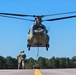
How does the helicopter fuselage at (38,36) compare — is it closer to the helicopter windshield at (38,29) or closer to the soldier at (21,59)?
the helicopter windshield at (38,29)

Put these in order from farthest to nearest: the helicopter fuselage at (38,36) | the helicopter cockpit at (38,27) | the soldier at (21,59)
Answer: the soldier at (21,59) → the helicopter fuselage at (38,36) → the helicopter cockpit at (38,27)

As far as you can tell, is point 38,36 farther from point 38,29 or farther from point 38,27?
point 38,27

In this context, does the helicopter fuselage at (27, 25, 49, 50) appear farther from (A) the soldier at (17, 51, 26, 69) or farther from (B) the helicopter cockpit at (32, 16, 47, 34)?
(A) the soldier at (17, 51, 26, 69)

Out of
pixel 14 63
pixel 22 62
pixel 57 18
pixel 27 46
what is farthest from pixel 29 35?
pixel 14 63

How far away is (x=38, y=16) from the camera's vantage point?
4241 centimetres

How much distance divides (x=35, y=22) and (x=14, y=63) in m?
153

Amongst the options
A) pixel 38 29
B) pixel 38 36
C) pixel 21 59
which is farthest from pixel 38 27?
pixel 21 59

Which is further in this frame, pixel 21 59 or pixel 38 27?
pixel 21 59

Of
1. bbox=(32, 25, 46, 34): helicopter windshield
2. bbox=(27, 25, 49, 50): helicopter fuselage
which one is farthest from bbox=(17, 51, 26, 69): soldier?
bbox=(32, 25, 46, 34): helicopter windshield

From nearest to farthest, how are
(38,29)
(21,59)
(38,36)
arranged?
(38,36) < (38,29) < (21,59)

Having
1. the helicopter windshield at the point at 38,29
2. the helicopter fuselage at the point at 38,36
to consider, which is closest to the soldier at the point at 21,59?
the helicopter fuselage at the point at 38,36

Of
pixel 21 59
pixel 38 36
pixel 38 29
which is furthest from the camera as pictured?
pixel 21 59

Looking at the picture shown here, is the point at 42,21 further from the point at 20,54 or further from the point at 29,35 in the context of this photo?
the point at 20,54

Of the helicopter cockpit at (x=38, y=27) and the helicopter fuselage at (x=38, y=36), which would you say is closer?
the helicopter cockpit at (x=38, y=27)
